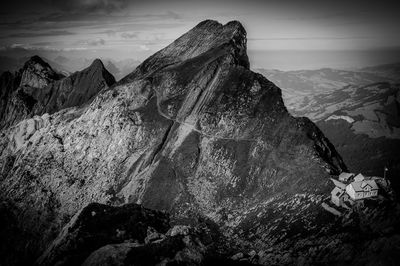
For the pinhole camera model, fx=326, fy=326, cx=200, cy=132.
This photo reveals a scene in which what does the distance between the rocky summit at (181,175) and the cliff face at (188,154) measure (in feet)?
1.31

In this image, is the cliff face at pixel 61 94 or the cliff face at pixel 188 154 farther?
the cliff face at pixel 61 94

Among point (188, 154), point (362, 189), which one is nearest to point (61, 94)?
point (188, 154)

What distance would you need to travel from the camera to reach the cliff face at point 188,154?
90812 mm

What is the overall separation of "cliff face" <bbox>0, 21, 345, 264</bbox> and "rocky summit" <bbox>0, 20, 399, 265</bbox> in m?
0.40

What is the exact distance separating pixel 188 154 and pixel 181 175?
7363mm

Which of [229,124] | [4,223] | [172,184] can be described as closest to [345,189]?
[229,124]

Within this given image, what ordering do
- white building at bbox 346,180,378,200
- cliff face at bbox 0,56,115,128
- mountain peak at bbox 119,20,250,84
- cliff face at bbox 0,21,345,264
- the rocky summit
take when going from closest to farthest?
white building at bbox 346,180,378,200 → the rocky summit → cliff face at bbox 0,21,345,264 → mountain peak at bbox 119,20,250,84 → cliff face at bbox 0,56,115,128

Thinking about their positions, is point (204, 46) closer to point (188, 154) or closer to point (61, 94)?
point (188, 154)

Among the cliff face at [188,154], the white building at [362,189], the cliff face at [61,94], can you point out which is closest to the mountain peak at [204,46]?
the cliff face at [188,154]

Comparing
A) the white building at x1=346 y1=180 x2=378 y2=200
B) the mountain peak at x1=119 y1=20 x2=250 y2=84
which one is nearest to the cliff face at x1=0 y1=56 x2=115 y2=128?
the mountain peak at x1=119 y1=20 x2=250 y2=84

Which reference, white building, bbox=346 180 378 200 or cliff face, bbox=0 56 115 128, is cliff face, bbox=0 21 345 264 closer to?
white building, bbox=346 180 378 200

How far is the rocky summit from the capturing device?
74062 millimetres

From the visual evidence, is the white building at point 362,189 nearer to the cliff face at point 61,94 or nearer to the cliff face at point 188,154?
the cliff face at point 188,154

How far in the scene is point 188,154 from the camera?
355ft
